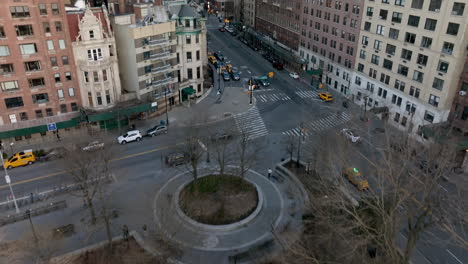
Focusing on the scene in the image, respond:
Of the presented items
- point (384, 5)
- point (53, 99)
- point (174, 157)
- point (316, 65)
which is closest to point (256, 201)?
point (174, 157)

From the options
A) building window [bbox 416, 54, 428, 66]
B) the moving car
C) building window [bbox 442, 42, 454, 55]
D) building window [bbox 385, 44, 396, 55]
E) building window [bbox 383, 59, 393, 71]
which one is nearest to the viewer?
building window [bbox 442, 42, 454, 55]

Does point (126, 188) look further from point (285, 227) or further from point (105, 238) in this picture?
point (285, 227)

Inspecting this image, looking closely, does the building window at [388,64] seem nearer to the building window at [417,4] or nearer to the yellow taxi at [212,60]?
the building window at [417,4]

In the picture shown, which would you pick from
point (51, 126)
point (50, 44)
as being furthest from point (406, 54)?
point (51, 126)

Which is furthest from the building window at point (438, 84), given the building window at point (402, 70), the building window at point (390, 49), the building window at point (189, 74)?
the building window at point (189, 74)

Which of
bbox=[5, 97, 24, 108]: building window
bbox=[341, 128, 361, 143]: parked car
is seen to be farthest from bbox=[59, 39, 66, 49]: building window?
bbox=[341, 128, 361, 143]: parked car

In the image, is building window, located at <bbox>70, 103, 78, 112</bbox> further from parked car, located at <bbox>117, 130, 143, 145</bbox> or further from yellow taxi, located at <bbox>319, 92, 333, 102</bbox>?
yellow taxi, located at <bbox>319, 92, 333, 102</bbox>

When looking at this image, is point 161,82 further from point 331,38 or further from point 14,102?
point 331,38
